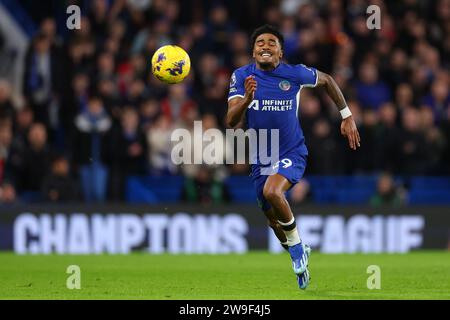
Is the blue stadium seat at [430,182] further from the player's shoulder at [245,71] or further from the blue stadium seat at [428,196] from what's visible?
the player's shoulder at [245,71]

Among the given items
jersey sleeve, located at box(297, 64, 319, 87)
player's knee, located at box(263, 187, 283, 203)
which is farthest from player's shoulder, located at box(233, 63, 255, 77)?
player's knee, located at box(263, 187, 283, 203)

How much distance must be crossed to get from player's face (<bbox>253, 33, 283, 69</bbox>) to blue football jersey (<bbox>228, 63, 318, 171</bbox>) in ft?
0.48

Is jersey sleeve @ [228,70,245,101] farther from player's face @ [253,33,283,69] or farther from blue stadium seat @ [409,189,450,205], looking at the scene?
blue stadium seat @ [409,189,450,205]

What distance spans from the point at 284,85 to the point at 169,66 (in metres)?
1.30

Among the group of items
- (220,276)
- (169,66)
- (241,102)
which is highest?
(169,66)

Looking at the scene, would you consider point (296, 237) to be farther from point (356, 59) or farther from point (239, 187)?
point (356, 59)

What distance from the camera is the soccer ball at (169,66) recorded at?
11508 mm

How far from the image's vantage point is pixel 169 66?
1149cm

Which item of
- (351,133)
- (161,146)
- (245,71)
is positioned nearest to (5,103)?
(161,146)

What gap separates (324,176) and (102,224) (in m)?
3.85

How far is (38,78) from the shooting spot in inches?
725

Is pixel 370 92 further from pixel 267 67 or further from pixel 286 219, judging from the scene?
pixel 286 219

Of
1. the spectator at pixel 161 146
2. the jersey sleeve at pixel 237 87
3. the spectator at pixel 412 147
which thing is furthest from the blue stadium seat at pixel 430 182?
the jersey sleeve at pixel 237 87
